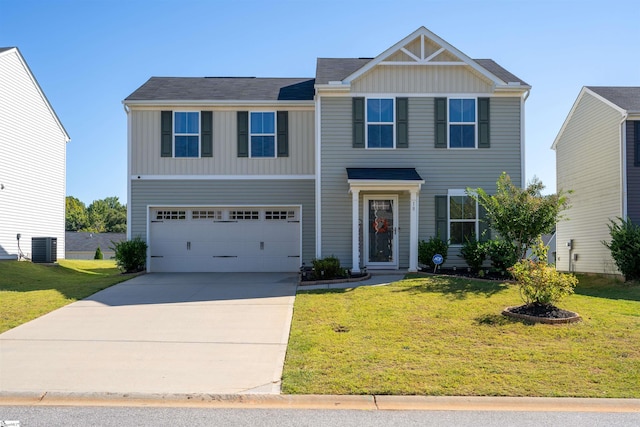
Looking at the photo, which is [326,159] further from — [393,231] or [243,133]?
[243,133]

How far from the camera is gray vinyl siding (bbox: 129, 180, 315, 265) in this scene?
18.1 metres

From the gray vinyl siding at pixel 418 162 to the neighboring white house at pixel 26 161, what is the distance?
42.4 ft

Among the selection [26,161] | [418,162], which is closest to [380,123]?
[418,162]

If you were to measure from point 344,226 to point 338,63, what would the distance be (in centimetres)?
592

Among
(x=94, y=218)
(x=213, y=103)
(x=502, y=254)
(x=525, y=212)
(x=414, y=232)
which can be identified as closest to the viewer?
(x=525, y=212)

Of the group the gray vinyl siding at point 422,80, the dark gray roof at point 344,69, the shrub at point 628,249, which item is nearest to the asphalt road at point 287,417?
the shrub at point 628,249

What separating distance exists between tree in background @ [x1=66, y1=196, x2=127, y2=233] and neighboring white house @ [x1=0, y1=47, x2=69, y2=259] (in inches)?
2155

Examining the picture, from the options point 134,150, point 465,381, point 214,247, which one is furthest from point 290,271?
point 465,381

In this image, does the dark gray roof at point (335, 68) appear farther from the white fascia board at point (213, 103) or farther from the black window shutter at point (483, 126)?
the black window shutter at point (483, 126)

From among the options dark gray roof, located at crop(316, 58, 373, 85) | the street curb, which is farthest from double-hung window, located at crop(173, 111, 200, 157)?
the street curb

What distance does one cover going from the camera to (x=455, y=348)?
820cm

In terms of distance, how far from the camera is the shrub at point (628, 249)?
52.0 ft

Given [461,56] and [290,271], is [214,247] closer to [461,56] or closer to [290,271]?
[290,271]

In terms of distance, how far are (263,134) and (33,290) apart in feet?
26.8
